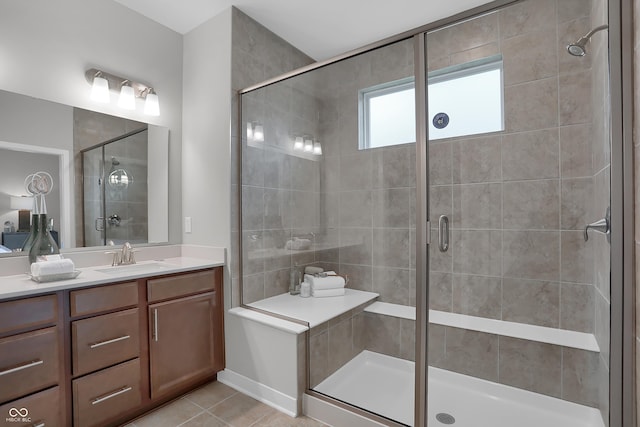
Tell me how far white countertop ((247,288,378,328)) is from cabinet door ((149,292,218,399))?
336mm

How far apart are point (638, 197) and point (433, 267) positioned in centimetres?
81

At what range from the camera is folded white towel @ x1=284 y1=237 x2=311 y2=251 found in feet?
7.97

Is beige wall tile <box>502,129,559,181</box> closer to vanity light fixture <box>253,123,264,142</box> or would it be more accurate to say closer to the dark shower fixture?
the dark shower fixture

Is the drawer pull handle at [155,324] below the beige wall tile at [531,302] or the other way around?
below

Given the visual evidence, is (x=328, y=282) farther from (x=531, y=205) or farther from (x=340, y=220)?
(x=531, y=205)

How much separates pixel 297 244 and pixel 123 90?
5.32 ft

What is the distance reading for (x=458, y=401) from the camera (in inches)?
68.8

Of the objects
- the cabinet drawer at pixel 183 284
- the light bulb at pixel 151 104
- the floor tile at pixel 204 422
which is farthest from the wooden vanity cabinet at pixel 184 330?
the light bulb at pixel 151 104

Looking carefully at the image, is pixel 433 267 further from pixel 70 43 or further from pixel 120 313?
pixel 70 43

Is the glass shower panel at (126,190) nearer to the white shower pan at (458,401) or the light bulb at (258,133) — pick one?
the light bulb at (258,133)

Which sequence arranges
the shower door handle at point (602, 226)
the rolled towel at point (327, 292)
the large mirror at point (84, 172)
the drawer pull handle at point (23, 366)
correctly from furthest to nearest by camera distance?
1. the rolled towel at point (327, 292)
2. the large mirror at point (84, 172)
3. the drawer pull handle at point (23, 366)
4. the shower door handle at point (602, 226)

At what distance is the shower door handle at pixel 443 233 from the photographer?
1.67m

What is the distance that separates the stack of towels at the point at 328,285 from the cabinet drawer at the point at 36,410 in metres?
1.51

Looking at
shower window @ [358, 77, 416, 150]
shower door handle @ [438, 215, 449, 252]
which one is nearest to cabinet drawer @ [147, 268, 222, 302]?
shower window @ [358, 77, 416, 150]
